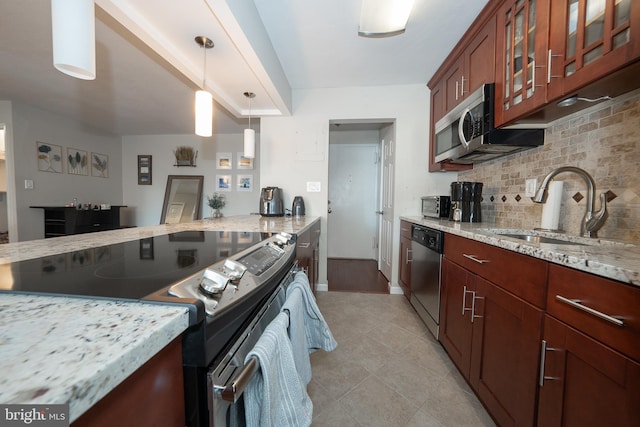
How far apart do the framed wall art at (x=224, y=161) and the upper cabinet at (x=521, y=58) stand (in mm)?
4165

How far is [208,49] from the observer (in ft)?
5.31

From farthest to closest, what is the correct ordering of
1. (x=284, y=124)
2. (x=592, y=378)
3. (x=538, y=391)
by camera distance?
(x=284, y=124) → (x=538, y=391) → (x=592, y=378)

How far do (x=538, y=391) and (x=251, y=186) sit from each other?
14.6ft

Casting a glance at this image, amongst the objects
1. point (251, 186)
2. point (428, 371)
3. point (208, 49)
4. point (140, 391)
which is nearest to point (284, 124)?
point (208, 49)

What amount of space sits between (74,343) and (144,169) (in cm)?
549

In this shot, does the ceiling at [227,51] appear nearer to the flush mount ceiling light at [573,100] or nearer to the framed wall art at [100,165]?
the flush mount ceiling light at [573,100]

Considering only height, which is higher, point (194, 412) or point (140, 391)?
point (140, 391)

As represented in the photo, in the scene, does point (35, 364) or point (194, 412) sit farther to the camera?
point (194, 412)

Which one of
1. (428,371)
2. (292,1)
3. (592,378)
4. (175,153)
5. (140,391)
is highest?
(292,1)

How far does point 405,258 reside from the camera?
2.54 meters

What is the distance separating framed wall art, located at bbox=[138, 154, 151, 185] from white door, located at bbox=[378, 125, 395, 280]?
14.3 feet

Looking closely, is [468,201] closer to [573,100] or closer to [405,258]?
[405,258]

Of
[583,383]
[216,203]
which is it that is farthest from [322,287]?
[216,203]

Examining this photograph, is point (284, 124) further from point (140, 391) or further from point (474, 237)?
point (140, 391)
